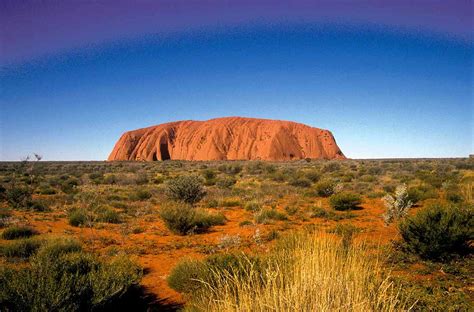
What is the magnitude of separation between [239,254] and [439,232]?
437 cm

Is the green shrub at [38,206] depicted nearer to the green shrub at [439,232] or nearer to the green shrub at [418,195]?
the green shrub at [439,232]

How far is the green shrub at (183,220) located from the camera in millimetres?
9055

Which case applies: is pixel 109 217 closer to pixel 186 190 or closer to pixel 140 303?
pixel 186 190

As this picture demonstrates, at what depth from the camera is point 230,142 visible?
8900 centimetres

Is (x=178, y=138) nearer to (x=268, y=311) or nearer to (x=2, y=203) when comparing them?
(x=2, y=203)

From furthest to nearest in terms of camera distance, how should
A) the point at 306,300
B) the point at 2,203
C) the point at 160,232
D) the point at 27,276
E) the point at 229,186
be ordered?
the point at 229,186 → the point at 2,203 → the point at 160,232 → the point at 27,276 → the point at 306,300

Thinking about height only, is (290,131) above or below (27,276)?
above

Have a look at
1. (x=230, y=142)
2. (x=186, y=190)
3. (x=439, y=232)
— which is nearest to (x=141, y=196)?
(x=186, y=190)

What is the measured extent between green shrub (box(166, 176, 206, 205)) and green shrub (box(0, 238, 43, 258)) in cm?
669

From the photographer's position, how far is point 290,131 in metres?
90.8

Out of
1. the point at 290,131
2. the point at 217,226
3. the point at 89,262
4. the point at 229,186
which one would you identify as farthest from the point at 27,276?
the point at 290,131

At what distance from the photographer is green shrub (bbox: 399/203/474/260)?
5957mm

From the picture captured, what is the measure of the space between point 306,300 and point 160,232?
765 centimetres

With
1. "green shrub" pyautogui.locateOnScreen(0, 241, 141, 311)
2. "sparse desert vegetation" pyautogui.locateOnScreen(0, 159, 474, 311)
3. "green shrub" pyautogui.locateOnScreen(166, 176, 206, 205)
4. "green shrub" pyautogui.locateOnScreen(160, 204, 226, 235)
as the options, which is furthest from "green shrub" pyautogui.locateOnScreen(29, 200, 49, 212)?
"green shrub" pyautogui.locateOnScreen(0, 241, 141, 311)
